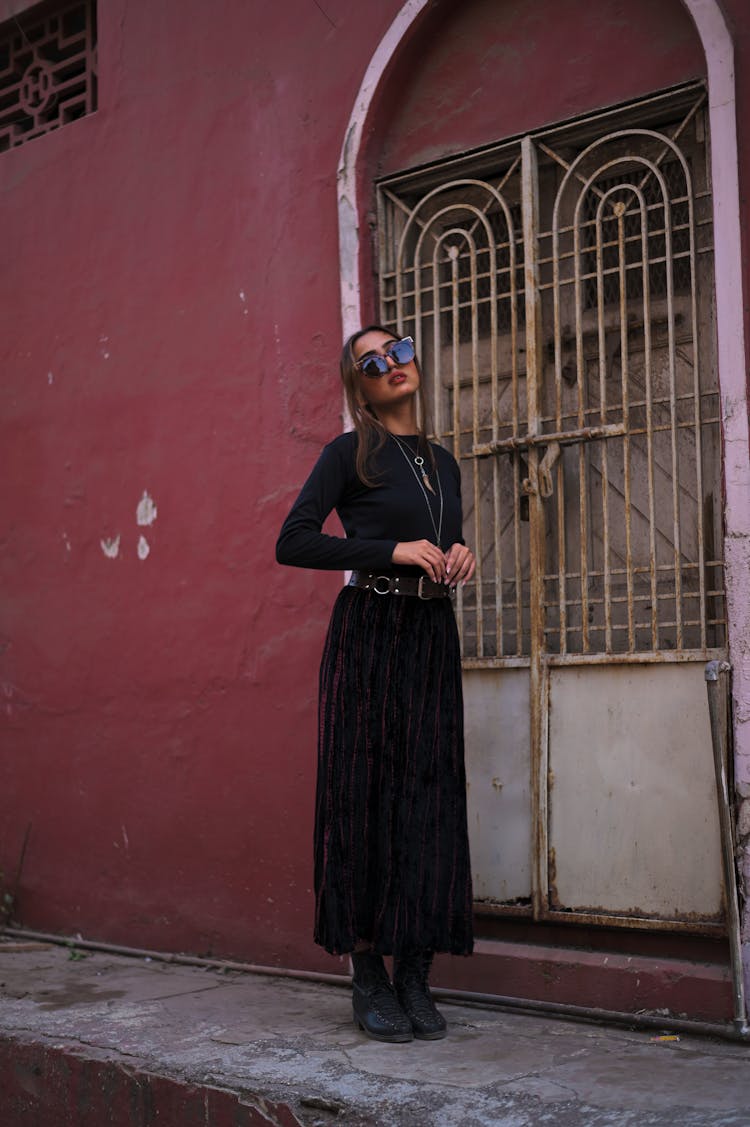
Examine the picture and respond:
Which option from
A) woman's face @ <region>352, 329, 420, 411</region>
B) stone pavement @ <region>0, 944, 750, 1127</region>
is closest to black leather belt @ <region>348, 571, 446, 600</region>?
woman's face @ <region>352, 329, 420, 411</region>

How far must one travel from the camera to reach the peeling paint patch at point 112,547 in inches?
202

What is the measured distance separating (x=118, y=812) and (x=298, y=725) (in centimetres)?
100

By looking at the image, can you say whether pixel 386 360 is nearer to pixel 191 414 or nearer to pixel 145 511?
pixel 191 414

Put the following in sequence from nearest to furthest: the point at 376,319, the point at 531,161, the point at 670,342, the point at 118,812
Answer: the point at 670,342 → the point at 531,161 → the point at 376,319 → the point at 118,812

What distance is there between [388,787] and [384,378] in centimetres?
108

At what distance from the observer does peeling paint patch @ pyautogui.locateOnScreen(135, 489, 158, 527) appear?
502 cm

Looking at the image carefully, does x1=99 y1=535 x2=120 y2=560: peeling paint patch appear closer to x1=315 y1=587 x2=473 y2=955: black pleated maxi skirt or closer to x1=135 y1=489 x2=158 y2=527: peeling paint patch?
x1=135 y1=489 x2=158 y2=527: peeling paint patch

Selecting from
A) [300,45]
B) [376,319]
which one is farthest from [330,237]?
[300,45]

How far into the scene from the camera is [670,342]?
12.4 feet

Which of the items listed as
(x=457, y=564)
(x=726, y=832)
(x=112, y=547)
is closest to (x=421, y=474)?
(x=457, y=564)

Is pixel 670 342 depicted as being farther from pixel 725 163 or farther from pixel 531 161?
pixel 531 161

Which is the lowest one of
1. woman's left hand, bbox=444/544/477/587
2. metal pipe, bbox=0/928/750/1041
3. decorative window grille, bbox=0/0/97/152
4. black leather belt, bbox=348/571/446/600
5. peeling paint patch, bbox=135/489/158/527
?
metal pipe, bbox=0/928/750/1041

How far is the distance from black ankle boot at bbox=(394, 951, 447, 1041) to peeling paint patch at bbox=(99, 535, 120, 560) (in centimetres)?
222

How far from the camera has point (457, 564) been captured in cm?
344
